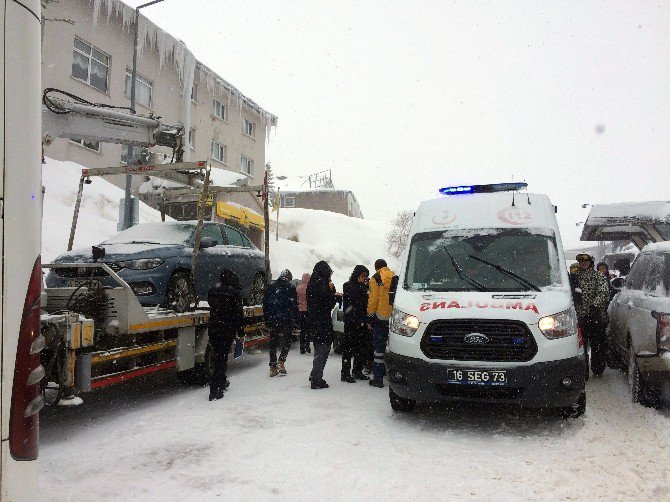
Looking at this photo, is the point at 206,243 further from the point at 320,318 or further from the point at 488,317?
the point at 488,317

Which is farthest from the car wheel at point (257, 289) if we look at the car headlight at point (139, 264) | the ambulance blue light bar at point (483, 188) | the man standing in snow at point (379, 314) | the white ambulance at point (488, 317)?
the white ambulance at point (488, 317)

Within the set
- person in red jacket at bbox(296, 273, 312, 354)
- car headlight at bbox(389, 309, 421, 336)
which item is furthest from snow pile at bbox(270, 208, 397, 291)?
car headlight at bbox(389, 309, 421, 336)

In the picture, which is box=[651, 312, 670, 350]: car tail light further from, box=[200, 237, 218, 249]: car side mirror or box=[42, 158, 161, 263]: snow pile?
box=[42, 158, 161, 263]: snow pile

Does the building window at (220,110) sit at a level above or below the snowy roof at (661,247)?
above

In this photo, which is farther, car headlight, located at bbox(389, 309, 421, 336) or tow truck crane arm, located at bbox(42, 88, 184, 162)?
tow truck crane arm, located at bbox(42, 88, 184, 162)

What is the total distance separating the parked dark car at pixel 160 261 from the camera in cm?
737

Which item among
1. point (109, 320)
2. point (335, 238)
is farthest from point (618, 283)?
point (335, 238)

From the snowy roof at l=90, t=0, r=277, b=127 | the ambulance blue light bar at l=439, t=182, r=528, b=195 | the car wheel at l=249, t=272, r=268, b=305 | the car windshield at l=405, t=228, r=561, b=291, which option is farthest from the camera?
the snowy roof at l=90, t=0, r=277, b=127

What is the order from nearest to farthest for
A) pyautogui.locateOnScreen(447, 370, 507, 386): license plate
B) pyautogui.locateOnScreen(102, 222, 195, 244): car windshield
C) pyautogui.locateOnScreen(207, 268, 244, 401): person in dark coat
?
pyautogui.locateOnScreen(447, 370, 507, 386): license plate
pyautogui.locateOnScreen(207, 268, 244, 401): person in dark coat
pyautogui.locateOnScreen(102, 222, 195, 244): car windshield

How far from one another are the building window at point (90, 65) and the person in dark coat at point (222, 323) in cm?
1614

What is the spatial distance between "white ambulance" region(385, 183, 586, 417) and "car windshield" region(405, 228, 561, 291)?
11mm

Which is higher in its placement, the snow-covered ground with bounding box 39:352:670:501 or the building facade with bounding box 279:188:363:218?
the building facade with bounding box 279:188:363:218

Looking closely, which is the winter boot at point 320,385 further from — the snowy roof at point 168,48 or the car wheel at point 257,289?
the snowy roof at point 168,48

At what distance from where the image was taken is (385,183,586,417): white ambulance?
204 inches
